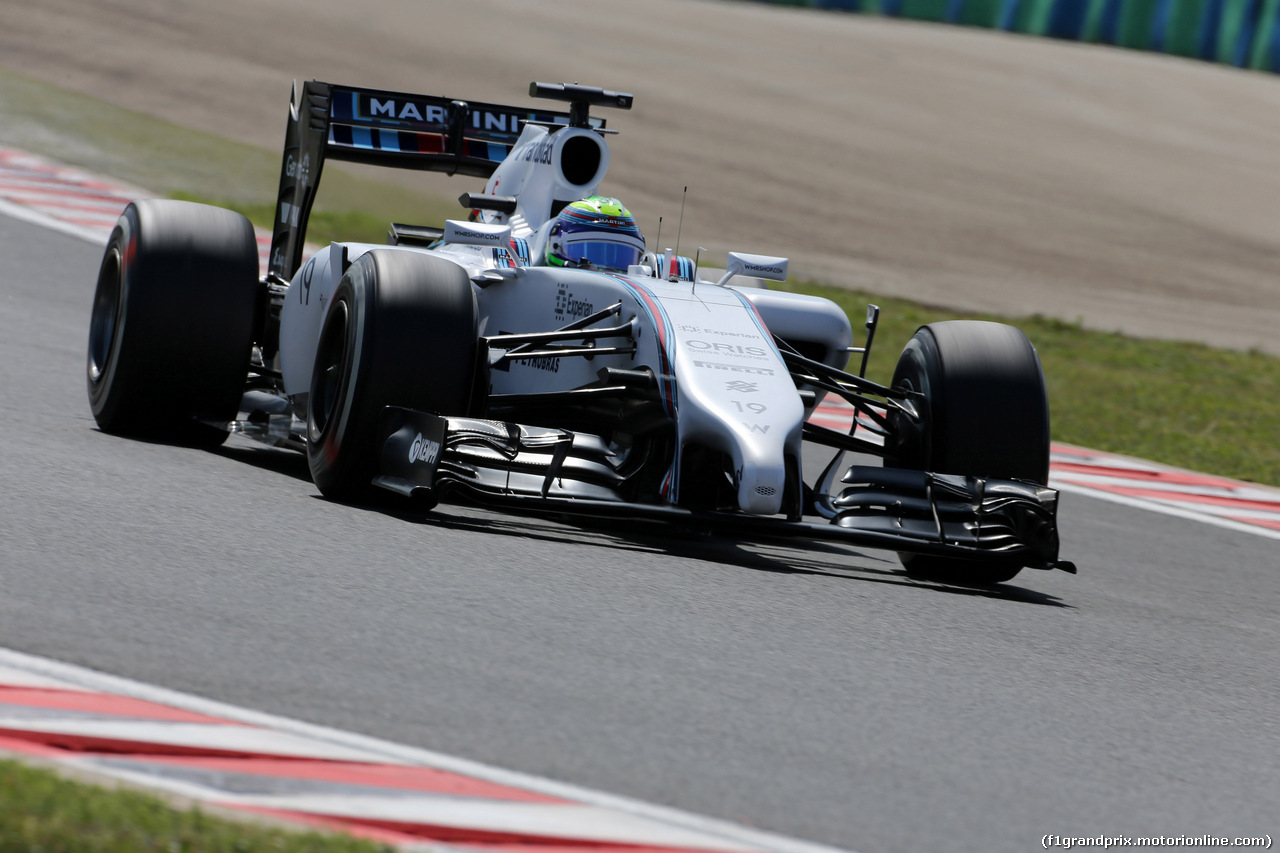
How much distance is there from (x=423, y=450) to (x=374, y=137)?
136 inches

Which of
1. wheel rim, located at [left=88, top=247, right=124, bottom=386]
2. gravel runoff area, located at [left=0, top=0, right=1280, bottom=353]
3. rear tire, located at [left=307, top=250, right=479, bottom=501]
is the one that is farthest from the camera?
gravel runoff area, located at [left=0, top=0, right=1280, bottom=353]

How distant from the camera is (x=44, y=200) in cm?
1675

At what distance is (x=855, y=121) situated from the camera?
95.3 feet

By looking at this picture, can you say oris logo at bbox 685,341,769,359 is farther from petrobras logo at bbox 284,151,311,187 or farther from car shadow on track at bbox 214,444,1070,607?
petrobras logo at bbox 284,151,311,187

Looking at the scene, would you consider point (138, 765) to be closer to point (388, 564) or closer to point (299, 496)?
point (388, 564)

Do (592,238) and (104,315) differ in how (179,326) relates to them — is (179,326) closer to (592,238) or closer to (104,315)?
(104,315)

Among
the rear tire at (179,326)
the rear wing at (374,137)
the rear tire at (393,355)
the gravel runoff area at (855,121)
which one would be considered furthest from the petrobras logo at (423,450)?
the gravel runoff area at (855,121)

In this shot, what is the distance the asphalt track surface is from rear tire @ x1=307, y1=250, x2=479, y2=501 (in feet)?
0.79

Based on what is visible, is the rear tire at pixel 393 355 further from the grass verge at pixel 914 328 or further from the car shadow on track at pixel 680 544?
the grass verge at pixel 914 328

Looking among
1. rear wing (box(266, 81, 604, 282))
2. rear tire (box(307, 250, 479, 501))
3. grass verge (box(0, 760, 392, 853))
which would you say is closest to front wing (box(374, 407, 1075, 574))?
rear tire (box(307, 250, 479, 501))

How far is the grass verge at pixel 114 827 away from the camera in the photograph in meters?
2.90

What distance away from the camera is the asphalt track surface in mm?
3859

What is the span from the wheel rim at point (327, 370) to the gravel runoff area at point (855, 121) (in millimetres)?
11850

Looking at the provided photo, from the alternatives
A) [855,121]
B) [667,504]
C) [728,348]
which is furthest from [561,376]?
[855,121]
